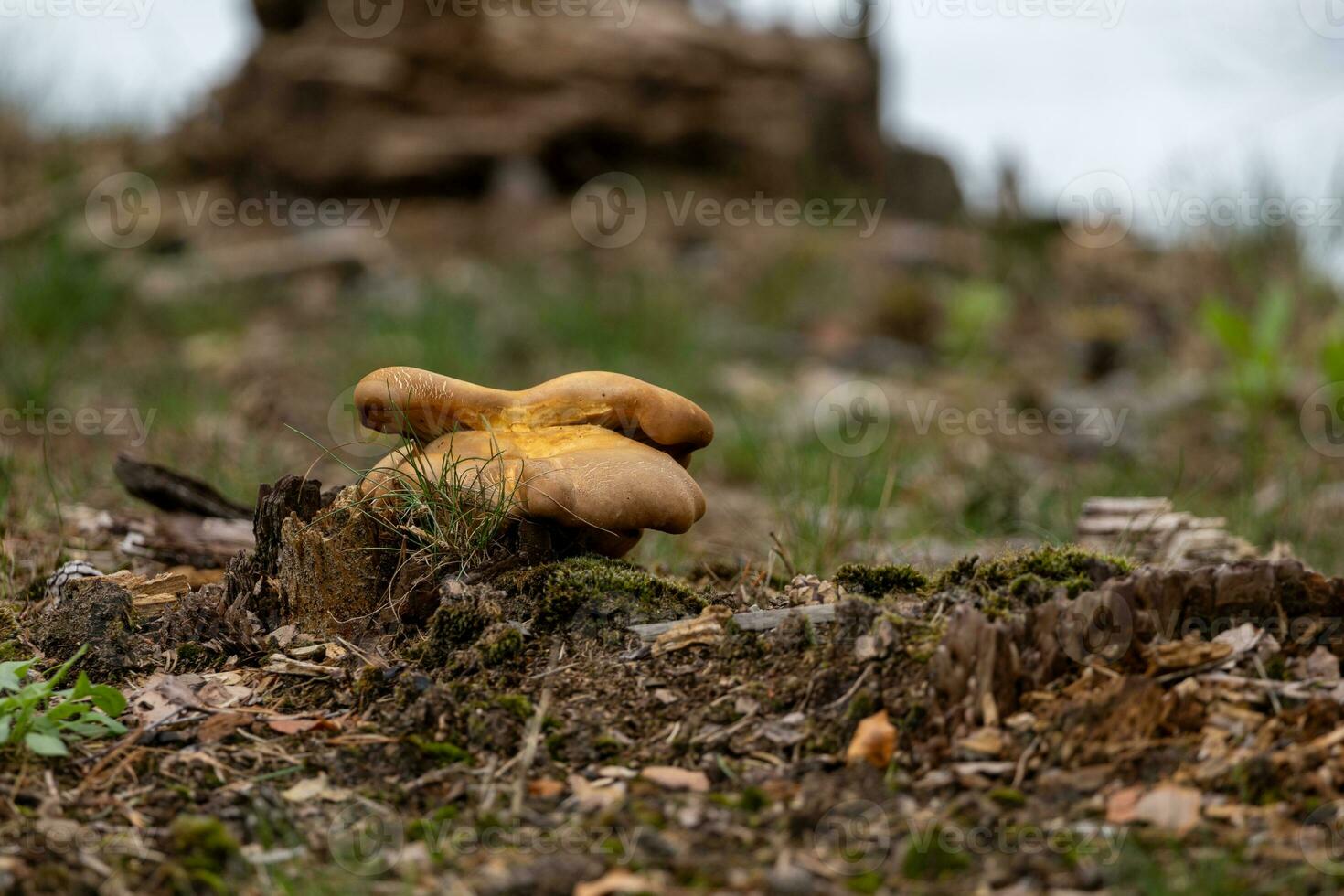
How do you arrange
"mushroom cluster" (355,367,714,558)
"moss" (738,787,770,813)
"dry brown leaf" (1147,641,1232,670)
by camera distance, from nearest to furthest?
"moss" (738,787,770,813), "dry brown leaf" (1147,641,1232,670), "mushroom cluster" (355,367,714,558)

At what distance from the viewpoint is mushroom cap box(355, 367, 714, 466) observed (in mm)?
2578

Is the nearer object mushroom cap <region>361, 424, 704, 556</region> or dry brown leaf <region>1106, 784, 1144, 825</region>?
dry brown leaf <region>1106, 784, 1144, 825</region>

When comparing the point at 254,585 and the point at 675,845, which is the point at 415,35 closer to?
the point at 254,585

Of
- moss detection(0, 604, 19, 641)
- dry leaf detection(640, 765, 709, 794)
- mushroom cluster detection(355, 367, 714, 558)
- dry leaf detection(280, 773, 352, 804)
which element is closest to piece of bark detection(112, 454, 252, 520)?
moss detection(0, 604, 19, 641)

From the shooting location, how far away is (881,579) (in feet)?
8.59

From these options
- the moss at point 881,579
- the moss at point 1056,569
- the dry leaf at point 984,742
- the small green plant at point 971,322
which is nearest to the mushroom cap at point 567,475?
the moss at point 881,579

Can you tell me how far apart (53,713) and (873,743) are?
1.41 meters

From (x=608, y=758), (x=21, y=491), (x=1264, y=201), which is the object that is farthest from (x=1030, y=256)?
(x=608, y=758)

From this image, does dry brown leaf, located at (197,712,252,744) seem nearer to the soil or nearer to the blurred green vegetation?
→ the soil

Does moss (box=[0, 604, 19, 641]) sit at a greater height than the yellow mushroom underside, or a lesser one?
lesser

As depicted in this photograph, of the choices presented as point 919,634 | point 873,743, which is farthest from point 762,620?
point 873,743

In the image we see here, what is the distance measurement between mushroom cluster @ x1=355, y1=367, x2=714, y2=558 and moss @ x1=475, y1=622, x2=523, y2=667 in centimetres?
26

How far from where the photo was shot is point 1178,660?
2135 mm

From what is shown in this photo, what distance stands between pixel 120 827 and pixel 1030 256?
9490 millimetres
